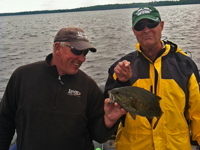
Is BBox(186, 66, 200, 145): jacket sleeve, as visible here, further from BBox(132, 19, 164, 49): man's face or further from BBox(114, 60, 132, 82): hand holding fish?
BBox(114, 60, 132, 82): hand holding fish

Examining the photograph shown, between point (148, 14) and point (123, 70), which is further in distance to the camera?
point (148, 14)

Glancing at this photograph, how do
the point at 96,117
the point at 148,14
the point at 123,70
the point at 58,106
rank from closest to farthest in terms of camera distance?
the point at 123,70 < the point at 58,106 < the point at 96,117 < the point at 148,14

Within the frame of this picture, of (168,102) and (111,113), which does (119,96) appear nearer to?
(111,113)

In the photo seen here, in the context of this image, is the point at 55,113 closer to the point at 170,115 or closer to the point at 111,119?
the point at 111,119

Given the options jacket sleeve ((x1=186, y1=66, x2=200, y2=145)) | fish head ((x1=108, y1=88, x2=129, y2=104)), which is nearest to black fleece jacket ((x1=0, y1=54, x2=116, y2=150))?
fish head ((x1=108, y1=88, x2=129, y2=104))

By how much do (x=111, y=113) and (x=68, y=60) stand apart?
1.01 meters

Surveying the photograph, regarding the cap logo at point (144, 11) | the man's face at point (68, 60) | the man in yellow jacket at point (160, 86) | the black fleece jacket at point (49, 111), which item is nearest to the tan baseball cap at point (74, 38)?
the man's face at point (68, 60)

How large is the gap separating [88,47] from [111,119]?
3.60ft

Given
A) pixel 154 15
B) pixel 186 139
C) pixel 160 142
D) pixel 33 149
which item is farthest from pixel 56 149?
pixel 154 15

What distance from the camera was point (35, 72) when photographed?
9.52 feet

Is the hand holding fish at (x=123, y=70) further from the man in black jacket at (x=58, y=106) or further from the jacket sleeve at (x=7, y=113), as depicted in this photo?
the jacket sleeve at (x=7, y=113)

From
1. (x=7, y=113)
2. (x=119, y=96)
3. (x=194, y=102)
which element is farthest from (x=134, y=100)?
(x=7, y=113)

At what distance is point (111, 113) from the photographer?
8.68 ft

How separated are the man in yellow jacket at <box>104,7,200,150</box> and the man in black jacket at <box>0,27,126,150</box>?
43cm
